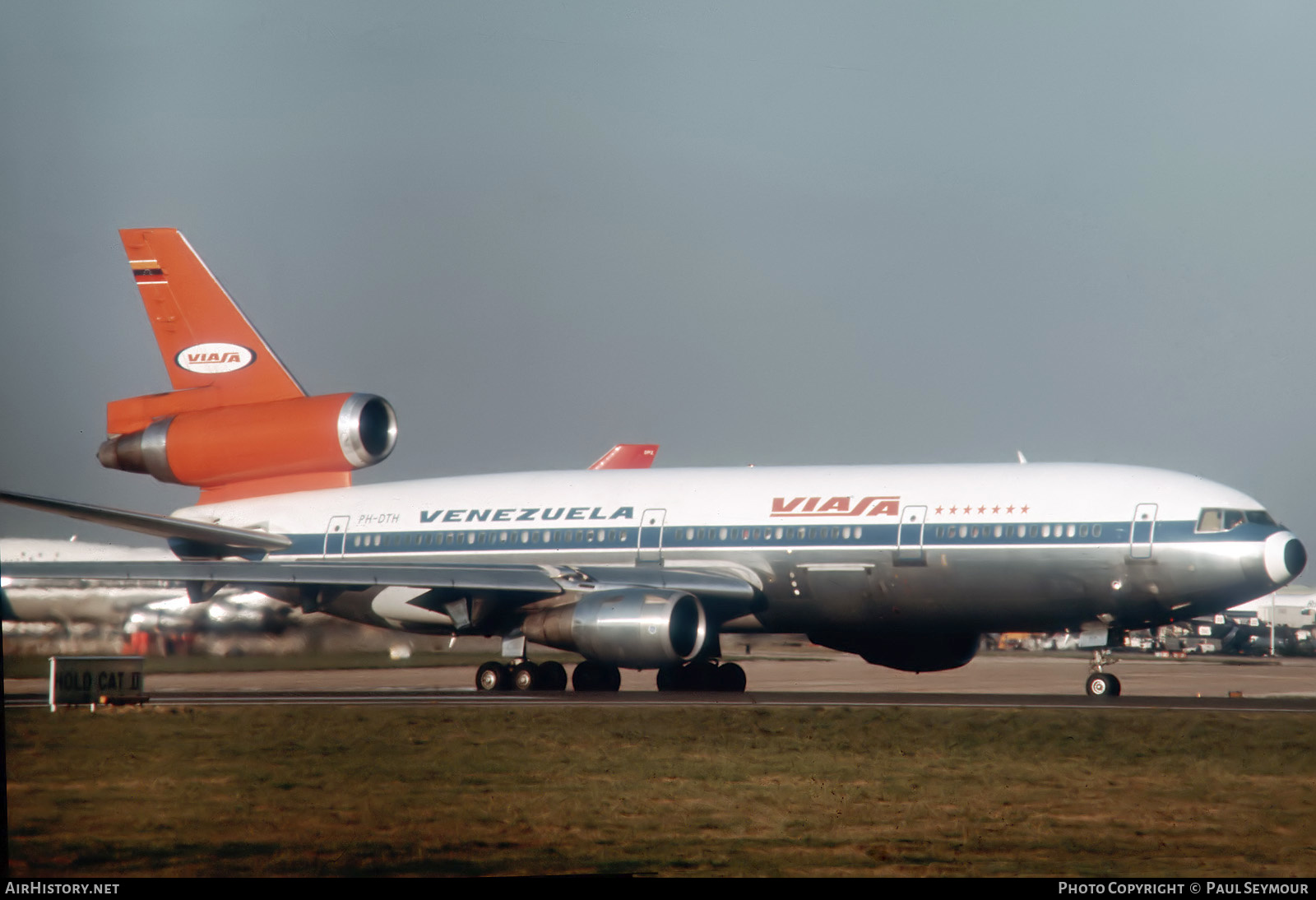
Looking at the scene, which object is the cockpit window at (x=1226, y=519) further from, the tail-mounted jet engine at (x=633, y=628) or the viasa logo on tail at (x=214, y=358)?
the viasa logo on tail at (x=214, y=358)

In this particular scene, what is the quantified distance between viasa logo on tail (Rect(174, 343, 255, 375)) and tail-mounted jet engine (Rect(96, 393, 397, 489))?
1.42m

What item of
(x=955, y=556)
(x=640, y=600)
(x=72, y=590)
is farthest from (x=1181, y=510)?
(x=72, y=590)

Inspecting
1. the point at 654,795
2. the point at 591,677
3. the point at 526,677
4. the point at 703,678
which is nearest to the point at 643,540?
the point at 591,677

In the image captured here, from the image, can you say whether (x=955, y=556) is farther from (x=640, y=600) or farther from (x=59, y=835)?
(x=59, y=835)

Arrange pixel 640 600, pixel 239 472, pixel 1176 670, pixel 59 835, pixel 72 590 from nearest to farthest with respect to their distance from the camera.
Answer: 1. pixel 59 835
2. pixel 72 590
3. pixel 640 600
4. pixel 239 472
5. pixel 1176 670

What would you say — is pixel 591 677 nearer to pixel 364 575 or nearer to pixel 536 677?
pixel 536 677

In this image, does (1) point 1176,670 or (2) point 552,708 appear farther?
(1) point 1176,670

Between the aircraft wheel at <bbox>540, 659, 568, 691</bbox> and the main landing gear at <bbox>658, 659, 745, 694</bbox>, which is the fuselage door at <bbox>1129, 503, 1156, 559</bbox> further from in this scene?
the aircraft wheel at <bbox>540, 659, 568, 691</bbox>

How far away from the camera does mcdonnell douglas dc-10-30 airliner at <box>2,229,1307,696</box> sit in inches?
973

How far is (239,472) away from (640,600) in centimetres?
783

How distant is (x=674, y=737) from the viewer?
1753 centimetres

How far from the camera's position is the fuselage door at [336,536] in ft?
100

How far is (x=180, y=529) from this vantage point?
2834 cm

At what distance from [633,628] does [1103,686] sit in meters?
8.03
